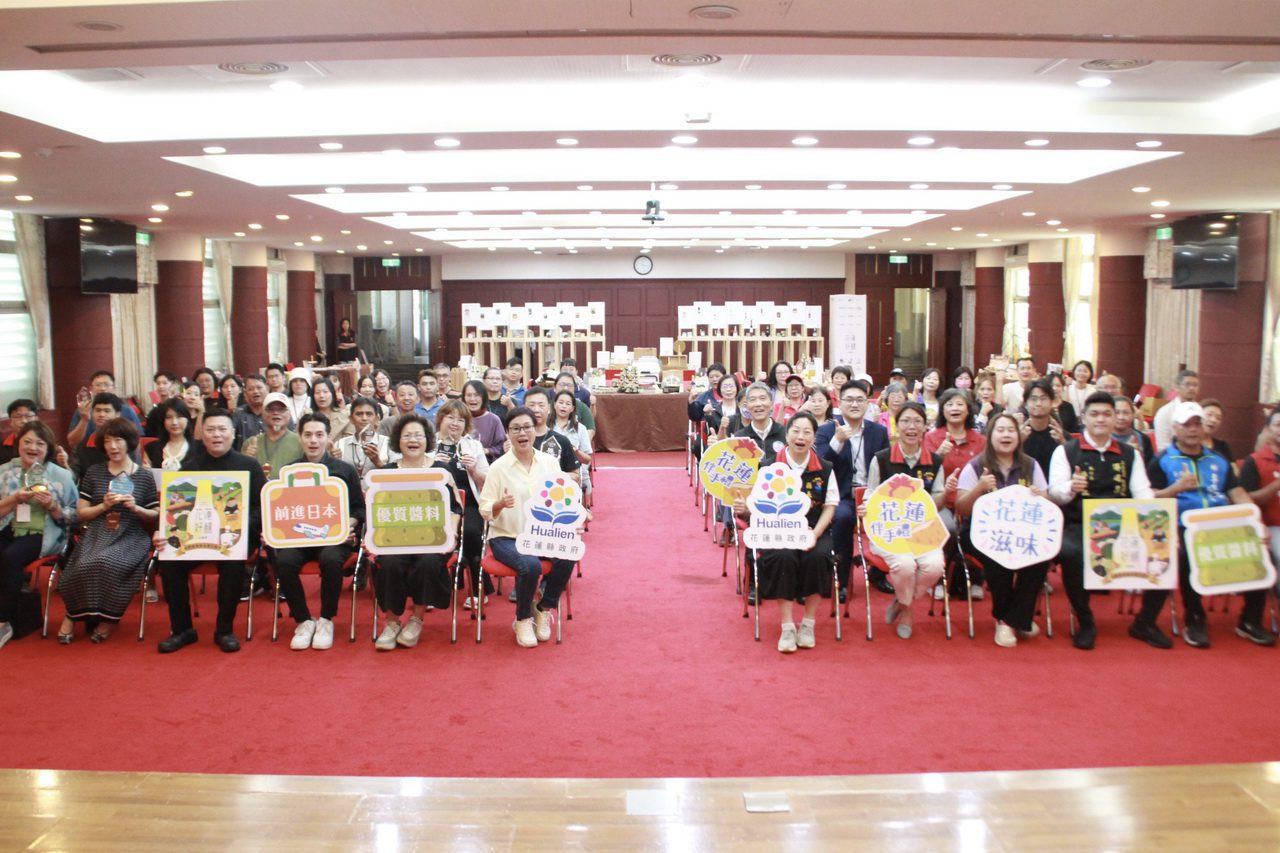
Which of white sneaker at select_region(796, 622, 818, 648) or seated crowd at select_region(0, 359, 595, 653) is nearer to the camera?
white sneaker at select_region(796, 622, 818, 648)

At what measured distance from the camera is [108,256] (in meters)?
12.7

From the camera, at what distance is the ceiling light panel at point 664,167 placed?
31.9 feet

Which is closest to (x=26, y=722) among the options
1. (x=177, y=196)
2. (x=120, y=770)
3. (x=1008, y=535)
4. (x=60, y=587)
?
(x=120, y=770)

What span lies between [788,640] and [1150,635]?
7.10 feet

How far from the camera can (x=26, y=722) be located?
4934mm

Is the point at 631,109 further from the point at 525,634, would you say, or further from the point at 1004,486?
the point at 525,634

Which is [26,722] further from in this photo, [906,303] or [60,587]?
[906,303]

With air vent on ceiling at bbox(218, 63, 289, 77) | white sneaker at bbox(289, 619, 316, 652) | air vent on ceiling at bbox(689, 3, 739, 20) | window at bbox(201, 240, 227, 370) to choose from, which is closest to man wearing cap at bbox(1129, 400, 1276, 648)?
air vent on ceiling at bbox(689, 3, 739, 20)

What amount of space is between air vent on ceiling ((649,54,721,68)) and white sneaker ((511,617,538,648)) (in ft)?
11.0

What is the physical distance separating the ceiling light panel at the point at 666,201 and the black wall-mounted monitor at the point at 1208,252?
2880 millimetres

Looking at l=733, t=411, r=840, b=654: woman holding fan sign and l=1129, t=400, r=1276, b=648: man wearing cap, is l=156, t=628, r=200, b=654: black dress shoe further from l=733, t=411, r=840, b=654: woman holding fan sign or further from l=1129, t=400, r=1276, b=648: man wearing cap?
l=1129, t=400, r=1276, b=648: man wearing cap

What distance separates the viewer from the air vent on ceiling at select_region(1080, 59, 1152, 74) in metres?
6.00

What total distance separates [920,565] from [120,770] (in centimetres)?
431

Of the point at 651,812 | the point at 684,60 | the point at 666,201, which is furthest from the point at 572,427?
the point at 651,812
